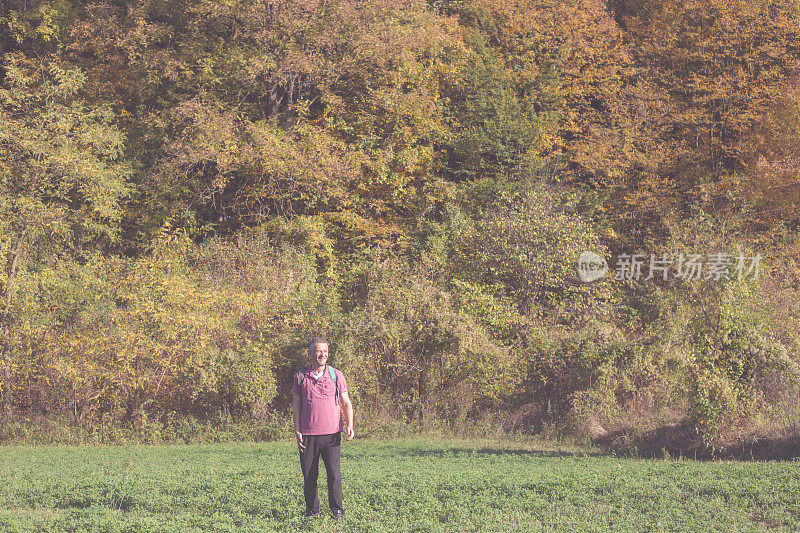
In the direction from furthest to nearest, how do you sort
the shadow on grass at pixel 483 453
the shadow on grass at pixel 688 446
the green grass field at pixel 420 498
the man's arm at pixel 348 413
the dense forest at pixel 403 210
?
the dense forest at pixel 403 210 → the shadow on grass at pixel 483 453 → the shadow on grass at pixel 688 446 → the green grass field at pixel 420 498 → the man's arm at pixel 348 413

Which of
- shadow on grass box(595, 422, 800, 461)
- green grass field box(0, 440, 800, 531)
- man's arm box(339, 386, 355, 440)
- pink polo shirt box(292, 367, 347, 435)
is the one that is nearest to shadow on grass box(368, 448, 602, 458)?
shadow on grass box(595, 422, 800, 461)

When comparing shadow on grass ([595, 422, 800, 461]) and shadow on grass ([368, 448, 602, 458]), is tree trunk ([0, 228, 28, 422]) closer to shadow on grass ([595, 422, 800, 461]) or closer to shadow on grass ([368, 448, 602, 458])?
shadow on grass ([368, 448, 602, 458])

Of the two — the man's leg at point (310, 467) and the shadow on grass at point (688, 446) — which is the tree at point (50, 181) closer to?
the man's leg at point (310, 467)

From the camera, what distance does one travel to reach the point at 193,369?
22.3 meters

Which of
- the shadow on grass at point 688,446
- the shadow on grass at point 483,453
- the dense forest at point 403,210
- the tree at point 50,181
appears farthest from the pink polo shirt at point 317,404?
the tree at point 50,181

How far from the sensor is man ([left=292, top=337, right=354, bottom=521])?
930 centimetres

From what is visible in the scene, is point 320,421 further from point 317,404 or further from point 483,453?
point 483,453

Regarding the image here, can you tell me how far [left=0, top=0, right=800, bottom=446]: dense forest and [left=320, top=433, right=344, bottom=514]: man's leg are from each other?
33.1 feet

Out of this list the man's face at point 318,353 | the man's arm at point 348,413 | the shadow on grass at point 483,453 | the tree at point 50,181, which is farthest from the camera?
the tree at point 50,181

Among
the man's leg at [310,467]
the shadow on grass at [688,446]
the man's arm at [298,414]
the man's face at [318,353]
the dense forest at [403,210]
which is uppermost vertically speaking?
the dense forest at [403,210]

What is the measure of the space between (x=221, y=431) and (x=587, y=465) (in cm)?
1102

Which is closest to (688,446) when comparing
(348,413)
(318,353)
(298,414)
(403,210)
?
(348,413)

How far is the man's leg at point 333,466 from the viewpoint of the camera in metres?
9.32

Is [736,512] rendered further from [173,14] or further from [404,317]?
[173,14]
